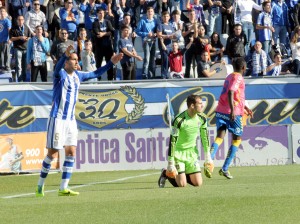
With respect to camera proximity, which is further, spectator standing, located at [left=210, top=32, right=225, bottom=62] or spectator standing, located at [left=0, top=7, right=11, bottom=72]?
spectator standing, located at [left=210, top=32, right=225, bottom=62]

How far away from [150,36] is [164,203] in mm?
16350

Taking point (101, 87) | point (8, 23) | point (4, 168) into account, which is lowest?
point (4, 168)

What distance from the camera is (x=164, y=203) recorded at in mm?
13211

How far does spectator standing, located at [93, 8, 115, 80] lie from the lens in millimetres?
29375

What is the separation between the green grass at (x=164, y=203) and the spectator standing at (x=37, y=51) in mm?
9738

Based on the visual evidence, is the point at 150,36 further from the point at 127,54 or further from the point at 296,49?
the point at 296,49

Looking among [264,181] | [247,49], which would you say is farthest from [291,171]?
[247,49]

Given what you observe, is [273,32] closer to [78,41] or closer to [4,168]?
[78,41]

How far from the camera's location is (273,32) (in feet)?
102

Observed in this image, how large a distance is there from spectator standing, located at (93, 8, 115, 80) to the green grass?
10.6m

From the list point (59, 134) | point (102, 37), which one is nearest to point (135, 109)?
point (102, 37)

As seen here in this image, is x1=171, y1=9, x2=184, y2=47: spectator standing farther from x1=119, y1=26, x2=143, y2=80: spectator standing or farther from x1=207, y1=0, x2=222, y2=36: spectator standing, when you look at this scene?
x1=207, y1=0, x2=222, y2=36: spectator standing

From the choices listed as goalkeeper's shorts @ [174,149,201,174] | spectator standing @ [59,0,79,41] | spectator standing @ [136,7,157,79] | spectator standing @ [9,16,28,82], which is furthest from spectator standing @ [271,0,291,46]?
goalkeeper's shorts @ [174,149,201,174]

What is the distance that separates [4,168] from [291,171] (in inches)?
→ 295
